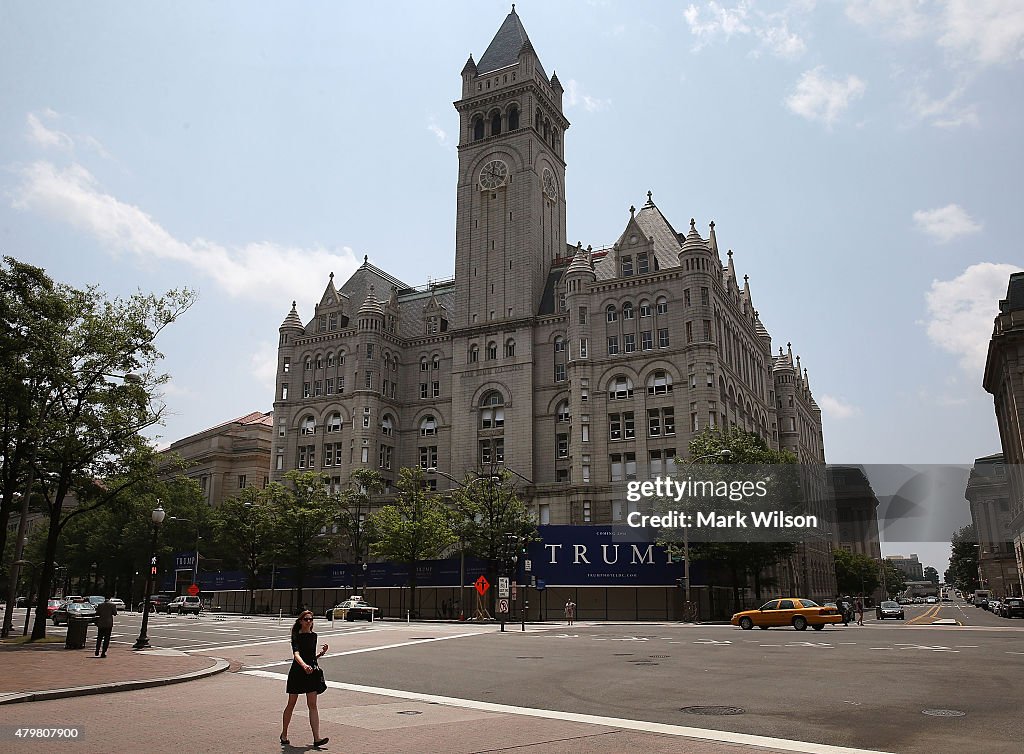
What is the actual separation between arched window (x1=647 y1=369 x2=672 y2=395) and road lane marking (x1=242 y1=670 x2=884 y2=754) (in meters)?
56.6

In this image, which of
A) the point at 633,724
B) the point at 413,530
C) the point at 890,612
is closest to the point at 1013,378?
the point at 890,612

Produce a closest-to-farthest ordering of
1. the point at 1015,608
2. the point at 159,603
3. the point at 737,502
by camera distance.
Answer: the point at 737,502
the point at 1015,608
the point at 159,603

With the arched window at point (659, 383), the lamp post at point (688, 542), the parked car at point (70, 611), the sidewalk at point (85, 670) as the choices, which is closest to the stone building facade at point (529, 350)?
the arched window at point (659, 383)

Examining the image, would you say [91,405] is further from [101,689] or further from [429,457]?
[429,457]

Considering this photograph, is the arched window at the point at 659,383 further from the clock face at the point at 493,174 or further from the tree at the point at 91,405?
the tree at the point at 91,405

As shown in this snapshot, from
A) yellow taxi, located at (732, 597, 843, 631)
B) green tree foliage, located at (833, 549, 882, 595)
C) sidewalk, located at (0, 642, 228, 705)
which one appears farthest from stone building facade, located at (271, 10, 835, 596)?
sidewalk, located at (0, 642, 228, 705)

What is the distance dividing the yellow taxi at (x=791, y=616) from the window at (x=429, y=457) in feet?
A: 154

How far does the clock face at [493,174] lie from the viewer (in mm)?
84875

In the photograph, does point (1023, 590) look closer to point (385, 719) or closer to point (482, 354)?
point (482, 354)

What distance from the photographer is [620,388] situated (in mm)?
72938

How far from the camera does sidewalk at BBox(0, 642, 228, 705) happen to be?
15383mm

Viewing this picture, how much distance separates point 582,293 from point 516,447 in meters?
15.6

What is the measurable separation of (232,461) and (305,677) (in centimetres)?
10304

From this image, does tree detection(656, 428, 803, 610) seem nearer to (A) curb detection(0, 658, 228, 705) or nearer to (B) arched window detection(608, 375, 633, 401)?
(B) arched window detection(608, 375, 633, 401)
